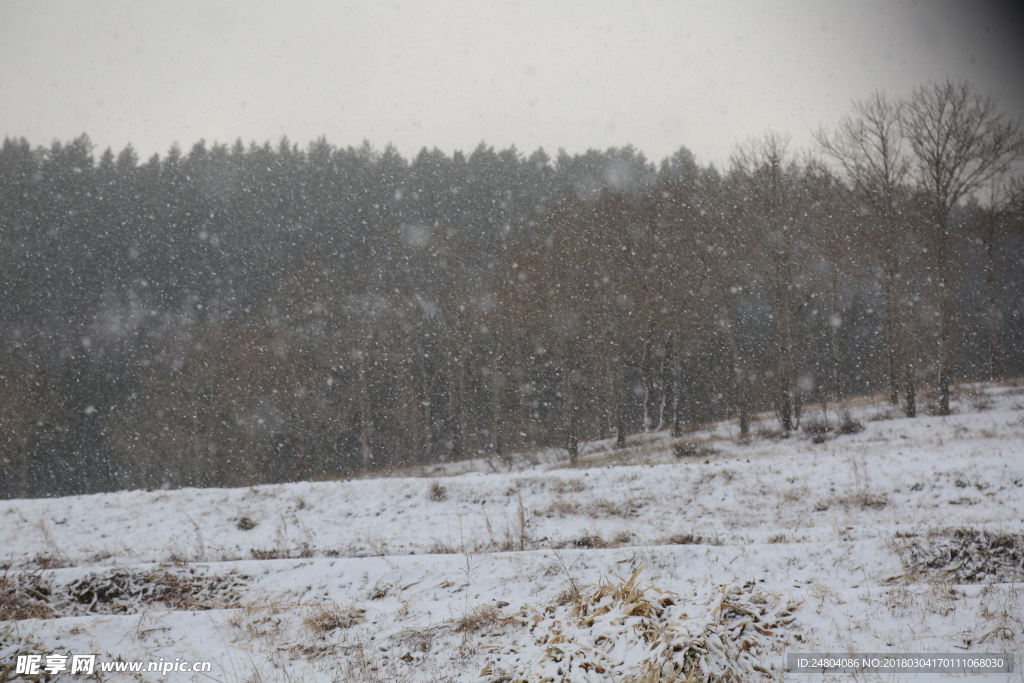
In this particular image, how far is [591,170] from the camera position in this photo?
48.6 metres

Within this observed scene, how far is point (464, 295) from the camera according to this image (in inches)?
1522

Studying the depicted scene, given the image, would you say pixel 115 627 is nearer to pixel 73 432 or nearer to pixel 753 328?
pixel 73 432

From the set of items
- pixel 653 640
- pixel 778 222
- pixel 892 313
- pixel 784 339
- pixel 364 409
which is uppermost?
pixel 778 222

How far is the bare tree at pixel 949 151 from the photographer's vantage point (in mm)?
23203

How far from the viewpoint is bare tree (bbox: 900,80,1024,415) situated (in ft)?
76.1

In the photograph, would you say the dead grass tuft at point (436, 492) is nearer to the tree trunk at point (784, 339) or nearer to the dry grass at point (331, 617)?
the dry grass at point (331, 617)

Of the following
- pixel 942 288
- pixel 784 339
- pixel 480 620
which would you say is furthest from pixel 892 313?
pixel 480 620

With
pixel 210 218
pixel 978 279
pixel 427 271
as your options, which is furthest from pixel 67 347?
pixel 978 279

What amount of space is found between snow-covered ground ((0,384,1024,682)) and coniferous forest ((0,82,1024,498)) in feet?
42.0

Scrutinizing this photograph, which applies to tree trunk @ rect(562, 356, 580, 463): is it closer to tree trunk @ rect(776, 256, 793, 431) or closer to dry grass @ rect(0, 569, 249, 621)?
tree trunk @ rect(776, 256, 793, 431)

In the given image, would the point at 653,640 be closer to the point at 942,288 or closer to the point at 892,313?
the point at 942,288

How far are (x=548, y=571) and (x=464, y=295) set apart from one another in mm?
31587

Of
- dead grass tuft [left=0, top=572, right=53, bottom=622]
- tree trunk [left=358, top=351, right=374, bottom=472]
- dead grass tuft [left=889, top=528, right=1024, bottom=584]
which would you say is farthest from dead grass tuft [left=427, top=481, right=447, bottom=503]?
tree trunk [left=358, top=351, right=374, bottom=472]

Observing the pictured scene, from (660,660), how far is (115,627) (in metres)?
5.50
